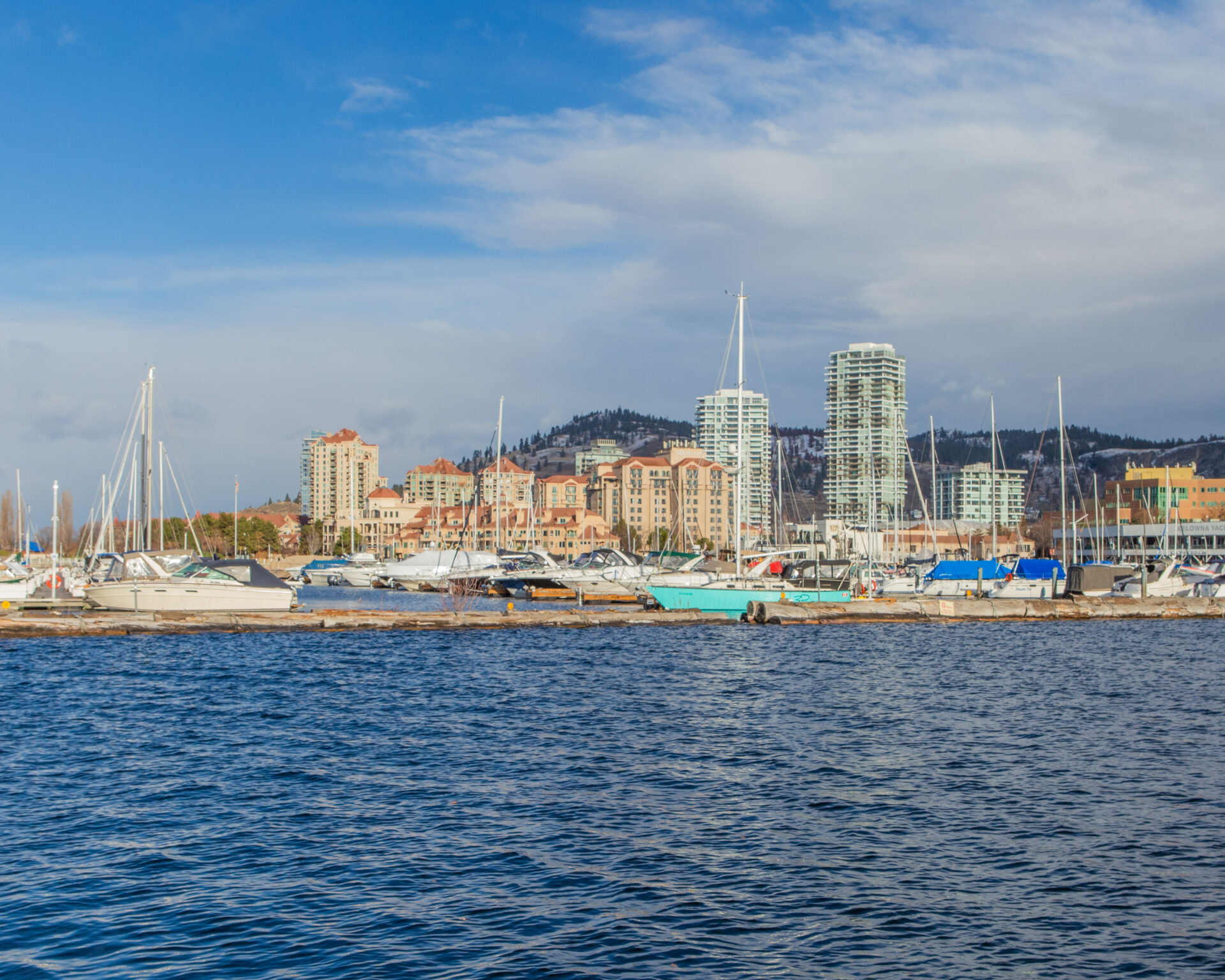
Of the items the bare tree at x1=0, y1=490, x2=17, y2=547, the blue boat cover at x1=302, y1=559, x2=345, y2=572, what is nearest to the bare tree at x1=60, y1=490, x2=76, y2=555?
the bare tree at x1=0, y1=490, x2=17, y2=547

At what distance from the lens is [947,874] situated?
13.4 meters

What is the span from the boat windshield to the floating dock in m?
2.56

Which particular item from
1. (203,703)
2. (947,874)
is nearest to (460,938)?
(947,874)

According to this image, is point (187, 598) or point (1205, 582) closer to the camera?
point (187, 598)

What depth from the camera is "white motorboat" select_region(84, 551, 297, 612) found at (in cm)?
4825

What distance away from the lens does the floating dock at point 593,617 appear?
43.7 m

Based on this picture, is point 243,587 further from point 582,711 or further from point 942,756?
point 942,756

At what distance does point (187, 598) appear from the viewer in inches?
1916

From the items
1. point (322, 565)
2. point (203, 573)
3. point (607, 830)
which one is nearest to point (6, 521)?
point (322, 565)

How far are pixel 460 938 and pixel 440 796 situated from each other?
630cm

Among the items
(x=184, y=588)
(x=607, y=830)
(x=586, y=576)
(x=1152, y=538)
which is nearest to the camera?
(x=607, y=830)

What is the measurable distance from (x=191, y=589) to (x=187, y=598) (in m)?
0.47

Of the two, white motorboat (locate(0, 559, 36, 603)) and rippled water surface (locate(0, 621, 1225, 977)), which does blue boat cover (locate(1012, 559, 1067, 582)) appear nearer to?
rippled water surface (locate(0, 621, 1225, 977))

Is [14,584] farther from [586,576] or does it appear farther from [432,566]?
[432,566]
